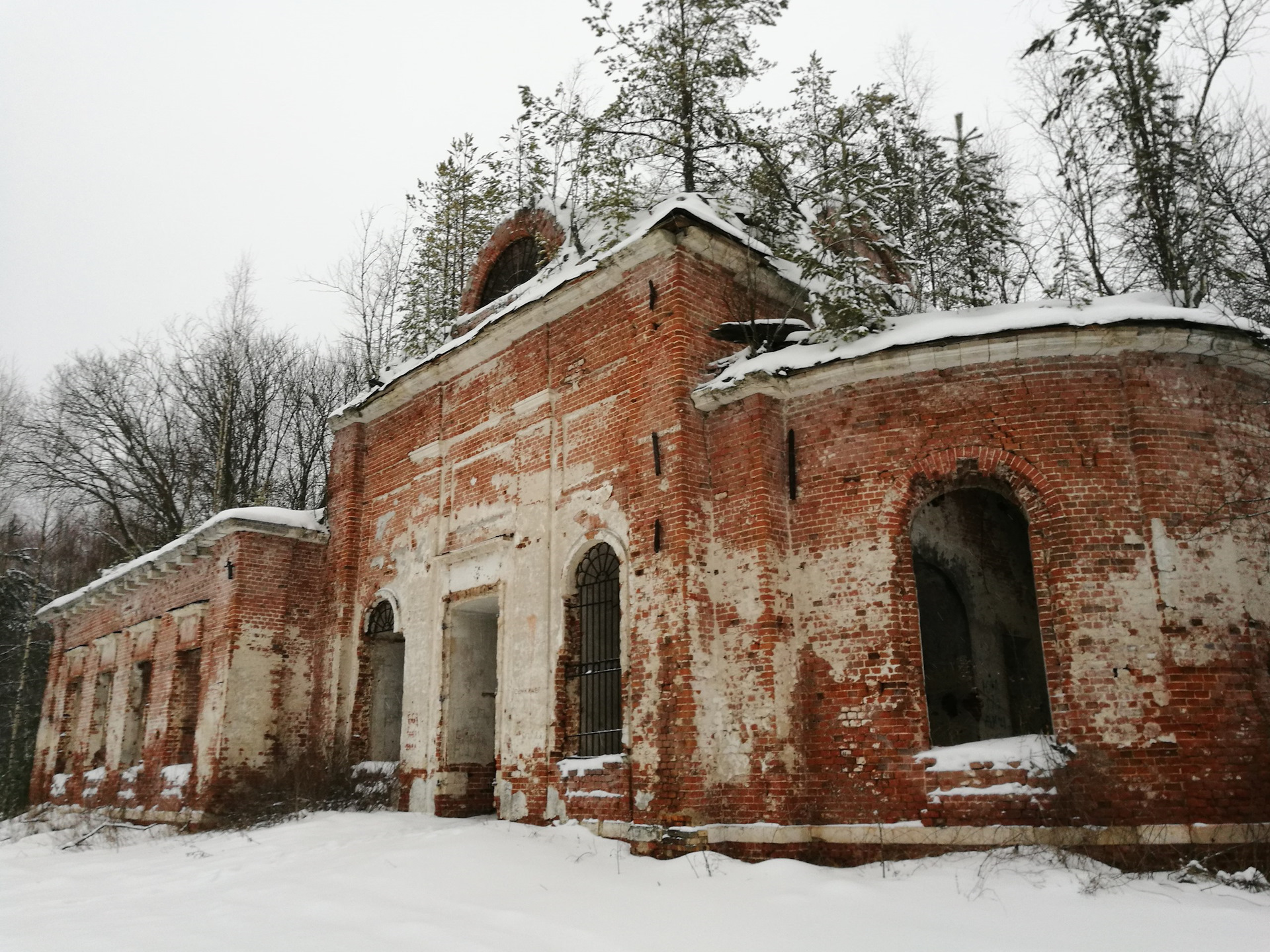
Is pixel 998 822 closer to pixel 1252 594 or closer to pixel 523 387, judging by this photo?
pixel 1252 594

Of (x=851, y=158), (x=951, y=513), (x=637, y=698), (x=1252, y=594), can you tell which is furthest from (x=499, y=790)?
(x=851, y=158)

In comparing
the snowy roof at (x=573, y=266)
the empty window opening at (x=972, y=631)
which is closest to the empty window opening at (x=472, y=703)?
the snowy roof at (x=573, y=266)

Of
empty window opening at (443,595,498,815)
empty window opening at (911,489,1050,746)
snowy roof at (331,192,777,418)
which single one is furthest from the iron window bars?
empty window opening at (911,489,1050,746)

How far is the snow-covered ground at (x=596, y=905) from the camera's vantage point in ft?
17.8

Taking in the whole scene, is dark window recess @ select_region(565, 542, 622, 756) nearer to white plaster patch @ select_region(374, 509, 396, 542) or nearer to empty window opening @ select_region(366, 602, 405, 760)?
empty window opening @ select_region(366, 602, 405, 760)

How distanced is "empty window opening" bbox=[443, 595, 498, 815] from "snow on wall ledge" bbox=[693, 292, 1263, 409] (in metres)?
4.67

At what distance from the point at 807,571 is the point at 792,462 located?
1123 mm

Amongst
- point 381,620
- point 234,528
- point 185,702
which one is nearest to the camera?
point 381,620

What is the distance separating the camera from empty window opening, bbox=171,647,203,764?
1521cm

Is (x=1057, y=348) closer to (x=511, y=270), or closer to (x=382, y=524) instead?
(x=511, y=270)

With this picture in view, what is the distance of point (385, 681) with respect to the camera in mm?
13617

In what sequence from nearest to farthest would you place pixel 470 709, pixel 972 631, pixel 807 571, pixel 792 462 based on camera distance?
pixel 807 571
pixel 792 462
pixel 972 631
pixel 470 709

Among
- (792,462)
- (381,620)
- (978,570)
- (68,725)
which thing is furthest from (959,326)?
(68,725)

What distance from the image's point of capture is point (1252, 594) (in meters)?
7.49
